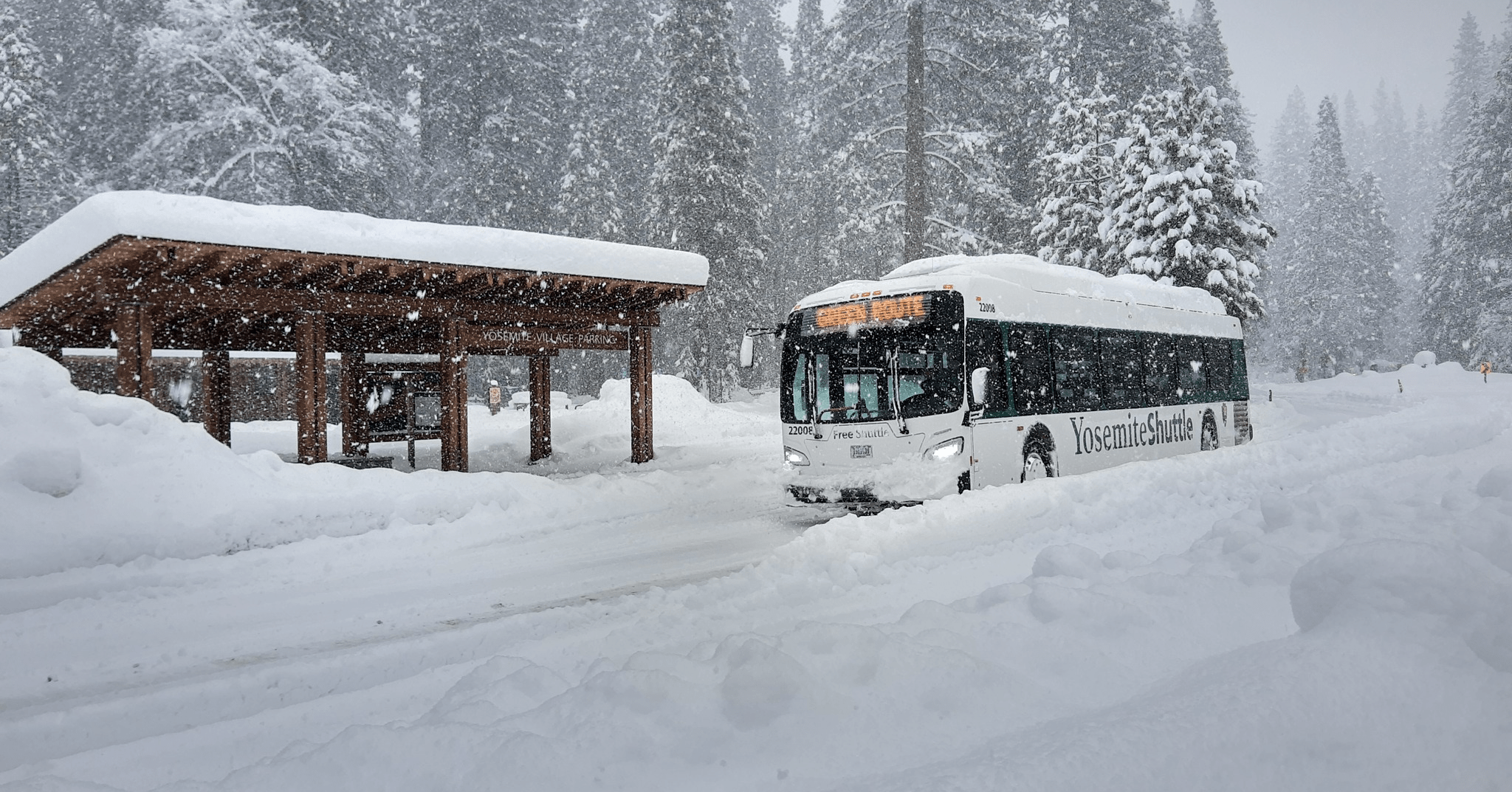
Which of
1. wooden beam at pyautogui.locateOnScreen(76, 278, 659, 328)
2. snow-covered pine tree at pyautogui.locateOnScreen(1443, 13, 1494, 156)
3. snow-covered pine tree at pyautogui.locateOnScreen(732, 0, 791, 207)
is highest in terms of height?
snow-covered pine tree at pyautogui.locateOnScreen(1443, 13, 1494, 156)

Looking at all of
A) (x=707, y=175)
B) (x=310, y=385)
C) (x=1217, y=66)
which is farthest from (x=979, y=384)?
(x=1217, y=66)

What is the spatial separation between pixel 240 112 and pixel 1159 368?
83.9 feet

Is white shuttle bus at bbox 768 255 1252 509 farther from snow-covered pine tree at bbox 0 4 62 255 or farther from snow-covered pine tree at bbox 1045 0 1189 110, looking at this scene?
snow-covered pine tree at bbox 0 4 62 255

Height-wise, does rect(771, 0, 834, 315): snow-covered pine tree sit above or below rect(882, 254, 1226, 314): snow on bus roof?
above

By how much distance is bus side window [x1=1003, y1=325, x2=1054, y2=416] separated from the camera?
1075cm

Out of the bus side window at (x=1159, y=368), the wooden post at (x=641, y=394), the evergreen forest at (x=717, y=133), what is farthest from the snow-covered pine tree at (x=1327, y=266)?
the wooden post at (x=641, y=394)

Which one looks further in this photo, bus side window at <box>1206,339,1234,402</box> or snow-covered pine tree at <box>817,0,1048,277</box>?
snow-covered pine tree at <box>817,0,1048,277</box>

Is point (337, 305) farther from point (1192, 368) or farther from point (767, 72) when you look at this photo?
point (767, 72)

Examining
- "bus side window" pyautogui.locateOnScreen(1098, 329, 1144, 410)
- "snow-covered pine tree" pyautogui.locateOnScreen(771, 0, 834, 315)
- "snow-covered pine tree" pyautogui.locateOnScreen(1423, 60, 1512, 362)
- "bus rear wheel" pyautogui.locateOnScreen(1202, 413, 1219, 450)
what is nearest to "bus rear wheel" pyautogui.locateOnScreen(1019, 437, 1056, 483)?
"bus side window" pyautogui.locateOnScreen(1098, 329, 1144, 410)

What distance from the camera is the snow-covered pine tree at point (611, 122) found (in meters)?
34.5

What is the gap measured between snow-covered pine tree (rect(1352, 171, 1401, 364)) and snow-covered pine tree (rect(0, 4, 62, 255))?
2855 inches

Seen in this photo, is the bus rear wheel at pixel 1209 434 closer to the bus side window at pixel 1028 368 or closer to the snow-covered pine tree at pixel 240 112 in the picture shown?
the bus side window at pixel 1028 368

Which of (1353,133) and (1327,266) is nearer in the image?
(1327,266)

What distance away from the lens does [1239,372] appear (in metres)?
18.0
